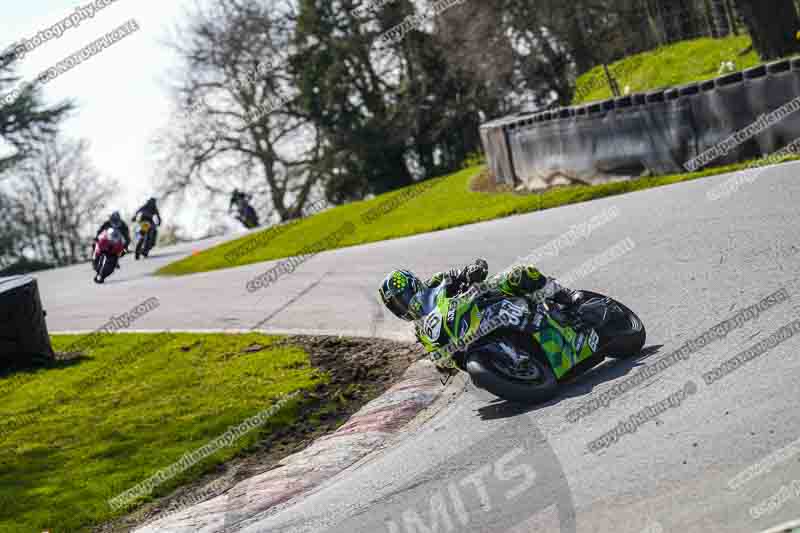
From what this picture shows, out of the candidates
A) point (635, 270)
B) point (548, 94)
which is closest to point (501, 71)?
point (548, 94)

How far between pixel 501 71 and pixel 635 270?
27.1 metres

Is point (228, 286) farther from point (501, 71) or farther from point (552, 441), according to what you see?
point (501, 71)

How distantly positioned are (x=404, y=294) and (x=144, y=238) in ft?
81.4

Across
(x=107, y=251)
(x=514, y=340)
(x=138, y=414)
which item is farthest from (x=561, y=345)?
(x=107, y=251)

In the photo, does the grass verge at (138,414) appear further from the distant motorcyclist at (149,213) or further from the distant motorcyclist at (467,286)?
the distant motorcyclist at (149,213)

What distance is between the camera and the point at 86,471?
9367 millimetres

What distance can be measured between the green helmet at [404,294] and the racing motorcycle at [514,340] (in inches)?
4.1

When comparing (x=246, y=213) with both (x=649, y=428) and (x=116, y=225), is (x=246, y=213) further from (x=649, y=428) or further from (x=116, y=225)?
(x=649, y=428)

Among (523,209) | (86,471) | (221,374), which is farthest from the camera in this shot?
(523,209)

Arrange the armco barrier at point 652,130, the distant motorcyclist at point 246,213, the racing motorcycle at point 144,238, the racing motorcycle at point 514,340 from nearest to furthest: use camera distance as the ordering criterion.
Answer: the racing motorcycle at point 514,340 → the armco barrier at point 652,130 → the racing motorcycle at point 144,238 → the distant motorcyclist at point 246,213

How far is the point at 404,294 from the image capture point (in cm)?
817

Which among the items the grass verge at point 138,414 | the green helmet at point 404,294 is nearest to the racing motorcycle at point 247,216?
the grass verge at point 138,414

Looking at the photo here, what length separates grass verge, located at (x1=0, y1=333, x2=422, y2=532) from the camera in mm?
8906

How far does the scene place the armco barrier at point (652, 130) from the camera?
49.6 feet
